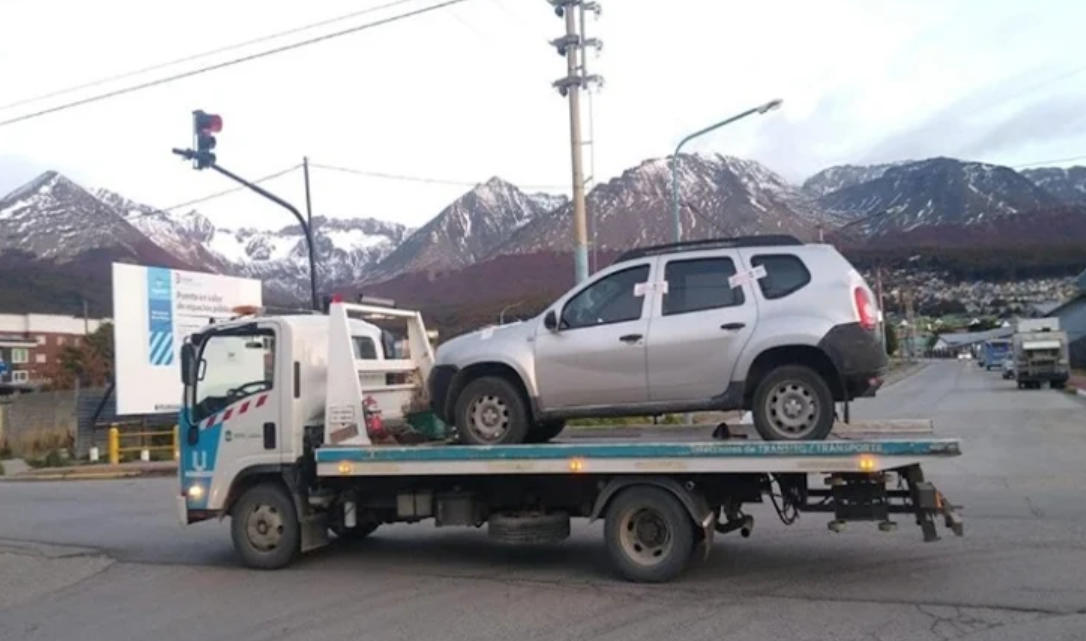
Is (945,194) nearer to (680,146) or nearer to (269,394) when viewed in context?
(680,146)

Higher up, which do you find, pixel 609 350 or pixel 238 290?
pixel 238 290

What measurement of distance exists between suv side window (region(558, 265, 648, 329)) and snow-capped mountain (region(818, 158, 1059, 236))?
97654 millimetres

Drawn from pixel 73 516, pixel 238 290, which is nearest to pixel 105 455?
pixel 238 290

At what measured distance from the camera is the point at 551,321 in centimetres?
964

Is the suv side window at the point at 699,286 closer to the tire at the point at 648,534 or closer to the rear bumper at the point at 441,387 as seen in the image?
the tire at the point at 648,534

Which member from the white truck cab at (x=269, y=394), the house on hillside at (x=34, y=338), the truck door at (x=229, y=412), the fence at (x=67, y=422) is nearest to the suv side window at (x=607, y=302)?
the white truck cab at (x=269, y=394)

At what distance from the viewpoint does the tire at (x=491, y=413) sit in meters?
9.59

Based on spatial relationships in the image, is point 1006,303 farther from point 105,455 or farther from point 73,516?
point 73,516

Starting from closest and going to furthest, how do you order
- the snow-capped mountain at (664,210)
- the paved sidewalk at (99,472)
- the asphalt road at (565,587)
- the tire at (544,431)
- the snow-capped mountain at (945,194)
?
1. the asphalt road at (565,587)
2. the tire at (544,431)
3. the paved sidewalk at (99,472)
4. the snow-capped mountain at (664,210)
5. the snow-capped mountain at (945,194)

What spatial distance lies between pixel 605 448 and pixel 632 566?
975mm

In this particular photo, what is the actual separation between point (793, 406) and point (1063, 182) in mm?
200870

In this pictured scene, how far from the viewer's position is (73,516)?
619 inches

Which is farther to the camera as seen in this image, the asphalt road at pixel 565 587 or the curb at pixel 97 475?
the curb at pixel 97 475

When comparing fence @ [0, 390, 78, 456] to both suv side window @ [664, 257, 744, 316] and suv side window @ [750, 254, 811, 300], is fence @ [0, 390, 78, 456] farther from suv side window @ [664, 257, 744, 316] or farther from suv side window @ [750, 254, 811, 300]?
suv side window @ [750, 254, 811, 300]
